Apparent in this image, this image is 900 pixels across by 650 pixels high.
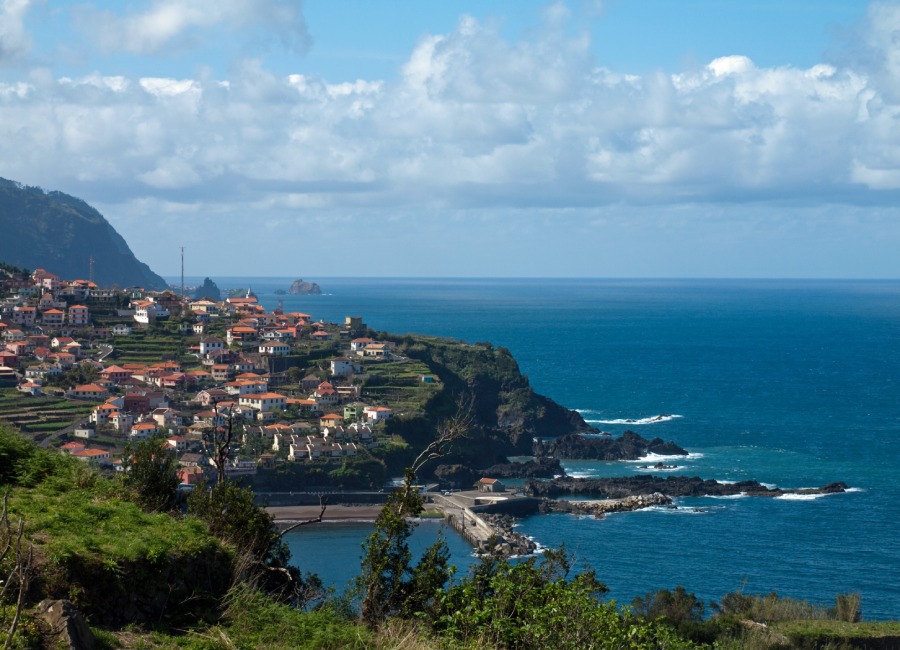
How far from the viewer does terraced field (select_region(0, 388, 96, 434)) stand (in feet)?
→ 169

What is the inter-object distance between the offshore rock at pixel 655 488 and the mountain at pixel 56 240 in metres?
Result: 119

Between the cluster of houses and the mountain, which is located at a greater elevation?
the mountain

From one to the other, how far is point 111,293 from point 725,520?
5801cm

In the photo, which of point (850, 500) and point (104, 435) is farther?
point (104, 435)

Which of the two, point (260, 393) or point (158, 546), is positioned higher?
point (158, 546)

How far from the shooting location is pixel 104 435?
52.2 meters

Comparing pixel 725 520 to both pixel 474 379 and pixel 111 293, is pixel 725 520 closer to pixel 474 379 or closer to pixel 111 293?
pixel 474 379

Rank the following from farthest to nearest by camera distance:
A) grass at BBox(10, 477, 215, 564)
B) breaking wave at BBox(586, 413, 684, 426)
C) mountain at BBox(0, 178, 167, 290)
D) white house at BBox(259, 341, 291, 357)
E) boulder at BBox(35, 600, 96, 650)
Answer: mountain at BBox(0, 178, 167, 290) → white house at BBox(259, 341, 291, 357) → breaking wave at BBox(586, 413, 684, 426) → grass at BBox(10, 477, 215, 564) → boulder at BBox(35, 600, 96, 650)

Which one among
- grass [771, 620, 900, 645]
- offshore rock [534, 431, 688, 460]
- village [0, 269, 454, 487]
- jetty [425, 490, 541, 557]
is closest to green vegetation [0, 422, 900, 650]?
grass [771, 620, 900, 645]

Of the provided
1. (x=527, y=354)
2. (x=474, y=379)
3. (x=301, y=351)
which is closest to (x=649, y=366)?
(x=527, y=354)

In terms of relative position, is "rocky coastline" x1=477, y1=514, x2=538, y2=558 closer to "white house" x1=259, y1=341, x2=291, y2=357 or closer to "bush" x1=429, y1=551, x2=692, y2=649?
"bush" x1=429, y1=551, x2=692, y2=649

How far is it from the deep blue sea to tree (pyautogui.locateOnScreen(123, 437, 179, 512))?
6.56m

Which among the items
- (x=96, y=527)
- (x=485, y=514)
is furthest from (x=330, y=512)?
(x=96, y=527)

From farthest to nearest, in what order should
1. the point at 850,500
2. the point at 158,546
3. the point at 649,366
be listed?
the point at 649,366, the point at 850,500, the point at 158,546
